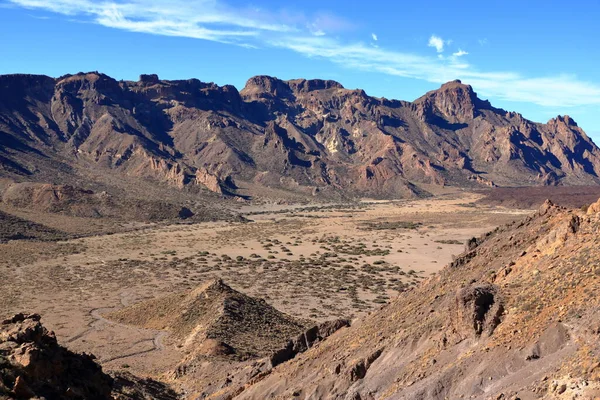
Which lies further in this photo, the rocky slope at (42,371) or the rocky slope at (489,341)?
the rocky slope at (42,371)

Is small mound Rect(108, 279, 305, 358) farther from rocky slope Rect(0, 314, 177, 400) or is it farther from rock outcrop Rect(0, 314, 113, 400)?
rock outcrop Rect(0, 314, 113, 400)

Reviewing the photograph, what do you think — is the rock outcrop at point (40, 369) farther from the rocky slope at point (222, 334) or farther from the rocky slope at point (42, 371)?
the rocky slope at point (222, 334)

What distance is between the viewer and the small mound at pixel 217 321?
114 ft

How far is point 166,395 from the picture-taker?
2673 cm

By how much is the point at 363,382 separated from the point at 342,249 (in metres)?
69.6

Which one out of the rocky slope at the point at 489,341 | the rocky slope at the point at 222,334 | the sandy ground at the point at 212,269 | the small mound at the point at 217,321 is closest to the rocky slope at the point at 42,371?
the rocky slope at the point at 222,334

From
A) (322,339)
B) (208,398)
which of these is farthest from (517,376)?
(208,398)

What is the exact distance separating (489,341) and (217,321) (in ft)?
79.9

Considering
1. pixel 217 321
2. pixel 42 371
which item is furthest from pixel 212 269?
pixel 42 371

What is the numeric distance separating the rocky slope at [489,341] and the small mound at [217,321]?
445 inches

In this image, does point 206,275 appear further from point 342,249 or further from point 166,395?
point 166,395

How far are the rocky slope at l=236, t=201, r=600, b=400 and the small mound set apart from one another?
11.3 m

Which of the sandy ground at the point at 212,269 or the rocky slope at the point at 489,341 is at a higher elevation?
the rocky slope at the point at 489,341

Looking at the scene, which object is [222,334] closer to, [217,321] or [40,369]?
[217,321]
